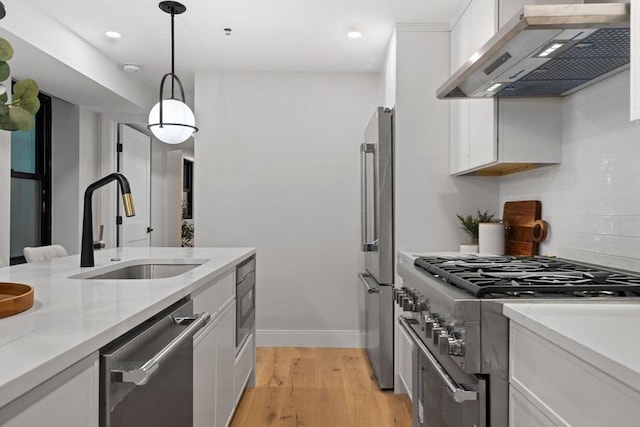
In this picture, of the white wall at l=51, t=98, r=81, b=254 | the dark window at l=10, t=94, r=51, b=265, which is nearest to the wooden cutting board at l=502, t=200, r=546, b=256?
the white wall at l=51, t=98, r=81, b=254

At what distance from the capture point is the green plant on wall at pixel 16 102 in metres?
1.00

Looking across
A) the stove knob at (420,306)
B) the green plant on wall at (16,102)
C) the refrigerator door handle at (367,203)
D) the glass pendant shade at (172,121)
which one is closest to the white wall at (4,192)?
the glass pendant shade at (172,121)

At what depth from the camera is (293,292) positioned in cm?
420

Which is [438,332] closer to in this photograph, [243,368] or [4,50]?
[4,50]

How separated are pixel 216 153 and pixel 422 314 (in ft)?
9.44

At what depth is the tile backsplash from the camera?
5.80 feet

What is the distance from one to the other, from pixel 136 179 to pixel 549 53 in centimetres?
473


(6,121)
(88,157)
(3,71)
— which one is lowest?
(6,121)

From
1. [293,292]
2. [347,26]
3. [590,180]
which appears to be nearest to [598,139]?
[590,180]

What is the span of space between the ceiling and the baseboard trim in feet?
7.56

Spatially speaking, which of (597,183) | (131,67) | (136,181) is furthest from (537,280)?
(136,181)

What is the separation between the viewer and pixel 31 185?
434 centimetres

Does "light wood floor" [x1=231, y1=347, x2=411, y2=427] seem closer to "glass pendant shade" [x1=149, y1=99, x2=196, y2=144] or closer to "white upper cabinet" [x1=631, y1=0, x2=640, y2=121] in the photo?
"glass pendant shade" [x1=149, y1=99, x2=196, y2=144]

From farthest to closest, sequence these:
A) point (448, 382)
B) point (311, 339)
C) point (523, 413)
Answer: point (311, 339) < point (448, 382) < point (523, 413)
